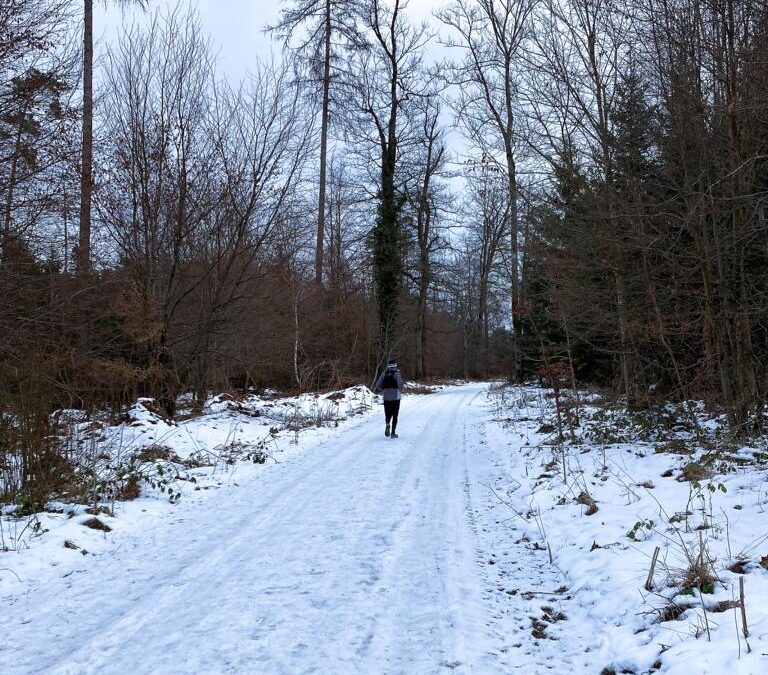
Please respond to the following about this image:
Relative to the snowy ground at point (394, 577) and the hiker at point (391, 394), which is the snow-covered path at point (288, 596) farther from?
the hiker at point (391, 394)

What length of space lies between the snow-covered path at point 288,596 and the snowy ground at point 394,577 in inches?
0.7

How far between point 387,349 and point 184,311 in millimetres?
13437

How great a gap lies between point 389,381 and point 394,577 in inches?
341

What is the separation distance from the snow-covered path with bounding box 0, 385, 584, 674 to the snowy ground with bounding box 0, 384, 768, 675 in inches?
0.7

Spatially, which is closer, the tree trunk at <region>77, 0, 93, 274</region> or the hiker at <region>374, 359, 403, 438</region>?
the tree trunk at <region>77, 0, 93, 274</region>

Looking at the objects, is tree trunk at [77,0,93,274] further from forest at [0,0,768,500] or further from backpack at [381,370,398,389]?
backpack at [381,370,398,389]

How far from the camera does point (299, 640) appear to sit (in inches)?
133

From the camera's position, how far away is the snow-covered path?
10.5ft

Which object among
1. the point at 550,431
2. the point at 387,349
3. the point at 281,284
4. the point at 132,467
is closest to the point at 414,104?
the point at 387,349

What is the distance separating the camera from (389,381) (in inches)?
512

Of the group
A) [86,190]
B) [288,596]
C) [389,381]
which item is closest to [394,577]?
[288,596]

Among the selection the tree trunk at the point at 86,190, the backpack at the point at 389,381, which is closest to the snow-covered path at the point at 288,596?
the tree trunk at the point at 86,190

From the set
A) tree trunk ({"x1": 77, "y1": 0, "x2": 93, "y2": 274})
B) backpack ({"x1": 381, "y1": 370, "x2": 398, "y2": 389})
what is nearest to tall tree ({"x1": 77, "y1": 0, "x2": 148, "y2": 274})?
tree trunk ({"x1": 77, "y1": 0, "x2": 93, "y2": 274})

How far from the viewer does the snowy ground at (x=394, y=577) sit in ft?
10.6
